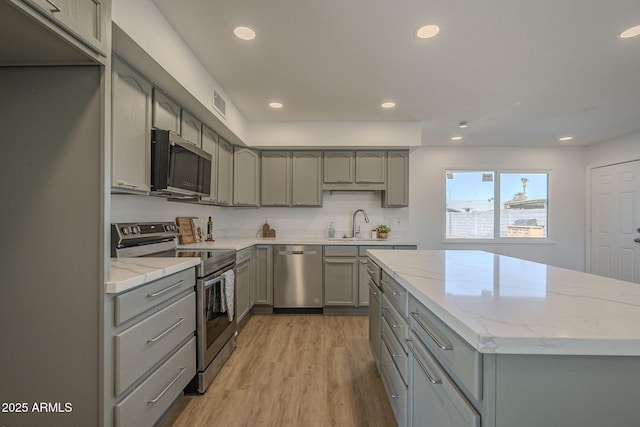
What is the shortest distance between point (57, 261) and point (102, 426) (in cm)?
72

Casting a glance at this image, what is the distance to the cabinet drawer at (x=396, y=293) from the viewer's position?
1370 millimetres

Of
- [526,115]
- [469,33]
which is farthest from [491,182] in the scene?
[469,33]

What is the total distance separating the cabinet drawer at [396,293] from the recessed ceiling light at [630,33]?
231 cm

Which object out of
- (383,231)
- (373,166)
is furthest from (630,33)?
(383,231)

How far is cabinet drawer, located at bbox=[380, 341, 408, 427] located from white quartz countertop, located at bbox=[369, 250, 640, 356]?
21.9 inches

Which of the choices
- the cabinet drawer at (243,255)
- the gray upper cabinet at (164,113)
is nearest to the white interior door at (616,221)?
the cabinet drawer at (243,255)

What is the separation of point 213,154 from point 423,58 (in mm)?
2262

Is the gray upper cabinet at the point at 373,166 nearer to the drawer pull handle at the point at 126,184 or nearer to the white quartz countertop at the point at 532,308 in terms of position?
the white quartz countertop at the point at 532,308

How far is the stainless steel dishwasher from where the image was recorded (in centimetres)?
359

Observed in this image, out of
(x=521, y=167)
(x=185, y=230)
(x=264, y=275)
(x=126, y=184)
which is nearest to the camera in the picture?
(x=126, y=184)

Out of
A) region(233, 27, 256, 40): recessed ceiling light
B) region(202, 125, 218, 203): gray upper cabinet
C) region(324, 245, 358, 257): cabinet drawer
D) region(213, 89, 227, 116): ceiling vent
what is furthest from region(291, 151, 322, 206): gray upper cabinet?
region(233, 27, 256, 40): recessed ceiling light

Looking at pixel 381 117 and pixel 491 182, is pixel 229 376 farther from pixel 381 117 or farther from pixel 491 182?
pixel 491 182

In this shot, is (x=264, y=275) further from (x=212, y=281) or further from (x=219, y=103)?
(x=219, y=103)

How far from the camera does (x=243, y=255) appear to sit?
3.12m
